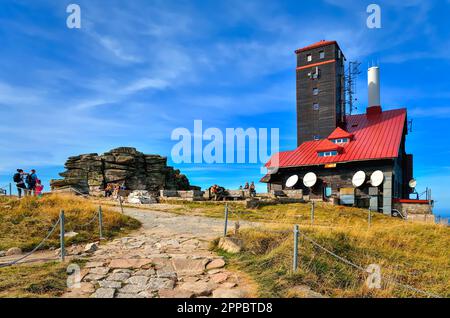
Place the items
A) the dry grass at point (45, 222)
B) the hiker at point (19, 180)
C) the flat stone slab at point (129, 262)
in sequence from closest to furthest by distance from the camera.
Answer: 1. the flat stone slab at point (129, 262)
2. the dry grass at point (45, 222)
3. the hiker at point (19, 180)

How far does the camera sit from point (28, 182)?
20.6 metres

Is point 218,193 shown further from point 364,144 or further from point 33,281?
point 33,281

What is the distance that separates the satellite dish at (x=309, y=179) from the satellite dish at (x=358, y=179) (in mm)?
3776

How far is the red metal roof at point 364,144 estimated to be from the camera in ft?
95.3

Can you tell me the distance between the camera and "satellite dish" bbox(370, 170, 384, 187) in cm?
2788

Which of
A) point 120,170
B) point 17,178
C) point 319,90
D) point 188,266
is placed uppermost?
point 319,90

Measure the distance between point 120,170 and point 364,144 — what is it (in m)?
30.2

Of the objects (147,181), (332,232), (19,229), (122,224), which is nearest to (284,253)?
(332,232)

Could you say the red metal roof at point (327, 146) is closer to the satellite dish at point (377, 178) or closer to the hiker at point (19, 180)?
the satellite dish at point (377, 178)

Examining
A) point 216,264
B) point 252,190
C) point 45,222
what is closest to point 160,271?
point 216,264

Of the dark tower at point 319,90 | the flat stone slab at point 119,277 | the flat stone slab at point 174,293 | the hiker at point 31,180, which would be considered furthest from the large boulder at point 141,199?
the dark tower at point 319,90

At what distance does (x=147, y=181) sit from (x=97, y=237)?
31.9m

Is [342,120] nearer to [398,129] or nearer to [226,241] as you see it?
[398,129]

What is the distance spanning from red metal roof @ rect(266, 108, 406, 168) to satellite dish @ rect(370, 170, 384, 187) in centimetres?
144
